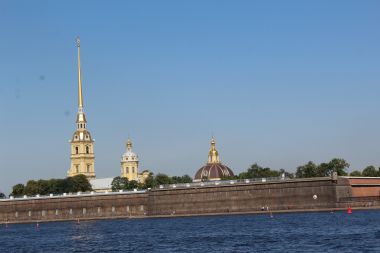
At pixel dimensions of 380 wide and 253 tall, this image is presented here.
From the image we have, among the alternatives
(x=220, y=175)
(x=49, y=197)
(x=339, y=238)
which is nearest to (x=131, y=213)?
(x=49, y=197)

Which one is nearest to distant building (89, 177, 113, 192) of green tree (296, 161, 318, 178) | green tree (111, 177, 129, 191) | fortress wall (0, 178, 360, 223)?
green tree (111, 177, 129, 191)

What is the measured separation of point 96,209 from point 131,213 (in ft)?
25.1

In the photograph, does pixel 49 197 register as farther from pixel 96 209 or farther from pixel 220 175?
pixel 220 175

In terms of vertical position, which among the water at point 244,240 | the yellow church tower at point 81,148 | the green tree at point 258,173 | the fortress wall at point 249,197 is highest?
the yellow church tower at point 81,148

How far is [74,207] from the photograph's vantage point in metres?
146

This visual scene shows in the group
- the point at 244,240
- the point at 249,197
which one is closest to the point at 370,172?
the point at 249,197

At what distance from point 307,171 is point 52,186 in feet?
185

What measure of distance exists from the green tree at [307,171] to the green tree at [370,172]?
878 cm

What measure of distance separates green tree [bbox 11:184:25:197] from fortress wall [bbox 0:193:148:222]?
2144cm

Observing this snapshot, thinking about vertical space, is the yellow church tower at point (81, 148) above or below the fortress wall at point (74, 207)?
above

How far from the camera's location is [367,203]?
11050cm

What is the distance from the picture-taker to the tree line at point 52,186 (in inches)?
6875

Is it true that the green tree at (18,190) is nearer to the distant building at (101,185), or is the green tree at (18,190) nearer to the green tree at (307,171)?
the distant building at (101,185)

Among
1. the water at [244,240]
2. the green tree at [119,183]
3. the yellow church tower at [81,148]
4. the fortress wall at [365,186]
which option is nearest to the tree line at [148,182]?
the green tree at [119,183]
